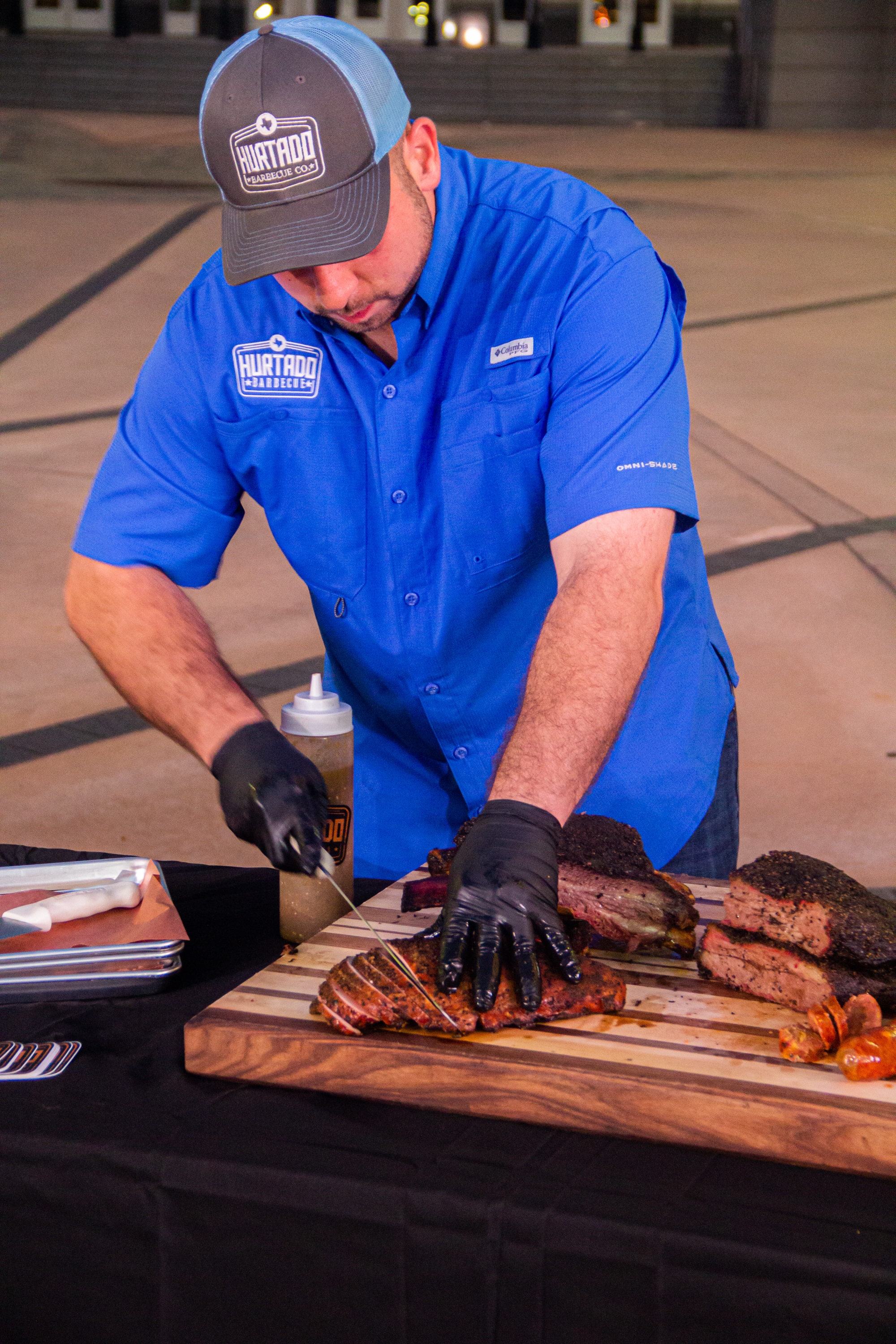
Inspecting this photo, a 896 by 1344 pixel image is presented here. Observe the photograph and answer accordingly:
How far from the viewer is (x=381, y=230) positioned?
5.39 ft

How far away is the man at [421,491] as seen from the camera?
5.27ft

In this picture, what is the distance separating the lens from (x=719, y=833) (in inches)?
84.9

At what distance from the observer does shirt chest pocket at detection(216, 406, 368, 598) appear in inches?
76.1

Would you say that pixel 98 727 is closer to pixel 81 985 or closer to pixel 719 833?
pixel 719 833

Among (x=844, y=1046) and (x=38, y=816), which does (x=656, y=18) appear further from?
(x=844, y=1046)

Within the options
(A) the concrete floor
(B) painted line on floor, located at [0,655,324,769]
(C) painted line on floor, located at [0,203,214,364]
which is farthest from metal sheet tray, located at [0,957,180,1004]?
(C) painted line on floor, located at [0,203,214,364]

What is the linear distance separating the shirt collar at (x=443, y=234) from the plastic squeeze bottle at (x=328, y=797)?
23.7 inches

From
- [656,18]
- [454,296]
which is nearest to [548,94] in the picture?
[656,18]

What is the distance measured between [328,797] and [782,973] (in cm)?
56

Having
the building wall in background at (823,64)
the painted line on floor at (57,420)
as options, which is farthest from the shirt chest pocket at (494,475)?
the building wall in background at (823,64)

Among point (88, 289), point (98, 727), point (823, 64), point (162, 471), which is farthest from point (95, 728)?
point (823, 64)

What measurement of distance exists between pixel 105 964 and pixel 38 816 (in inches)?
106

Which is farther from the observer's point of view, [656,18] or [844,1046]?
[656,18]

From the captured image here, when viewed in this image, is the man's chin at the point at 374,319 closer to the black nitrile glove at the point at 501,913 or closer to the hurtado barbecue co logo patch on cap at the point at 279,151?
the hurtado barbecue co logo patch on cap at the point at 279,151
